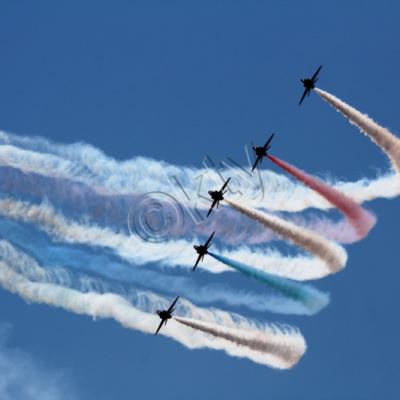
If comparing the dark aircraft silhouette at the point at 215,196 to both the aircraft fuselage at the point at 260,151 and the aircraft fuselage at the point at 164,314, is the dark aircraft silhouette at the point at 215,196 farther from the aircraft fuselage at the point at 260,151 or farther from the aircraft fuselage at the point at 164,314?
the aircraft fuselage at the point at 164,314

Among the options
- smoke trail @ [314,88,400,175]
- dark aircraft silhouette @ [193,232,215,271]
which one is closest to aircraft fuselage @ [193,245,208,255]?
dark aircraft silhouette @ [193,232,215,271]

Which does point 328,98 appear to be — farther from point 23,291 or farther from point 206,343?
point 23,291

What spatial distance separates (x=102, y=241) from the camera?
214ft

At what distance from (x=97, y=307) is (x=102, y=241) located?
3825 millimetres

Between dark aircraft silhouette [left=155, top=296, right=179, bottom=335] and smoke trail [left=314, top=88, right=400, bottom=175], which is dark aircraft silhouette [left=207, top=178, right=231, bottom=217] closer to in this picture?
dark aircraft silhouette [left=155, top=296, right=179, bottom=335]

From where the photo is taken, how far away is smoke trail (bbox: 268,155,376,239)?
66125 mm

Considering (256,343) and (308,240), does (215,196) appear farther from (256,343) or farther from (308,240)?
(256,343)

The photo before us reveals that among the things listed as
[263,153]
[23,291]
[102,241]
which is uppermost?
[263,153]

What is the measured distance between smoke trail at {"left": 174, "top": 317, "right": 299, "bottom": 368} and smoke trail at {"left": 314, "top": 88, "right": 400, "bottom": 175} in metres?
12.5

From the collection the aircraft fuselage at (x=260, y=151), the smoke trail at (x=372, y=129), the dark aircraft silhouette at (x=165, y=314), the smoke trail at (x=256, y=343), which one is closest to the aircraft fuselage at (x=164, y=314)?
the dark aircraft silhouette at (x=165, y=314)

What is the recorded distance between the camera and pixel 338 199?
67.6 m

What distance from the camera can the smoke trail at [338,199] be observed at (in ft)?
217

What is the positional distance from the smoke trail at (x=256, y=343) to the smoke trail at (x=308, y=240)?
5.48 meters

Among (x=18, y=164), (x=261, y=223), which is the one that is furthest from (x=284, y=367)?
(x=18, y=164)
